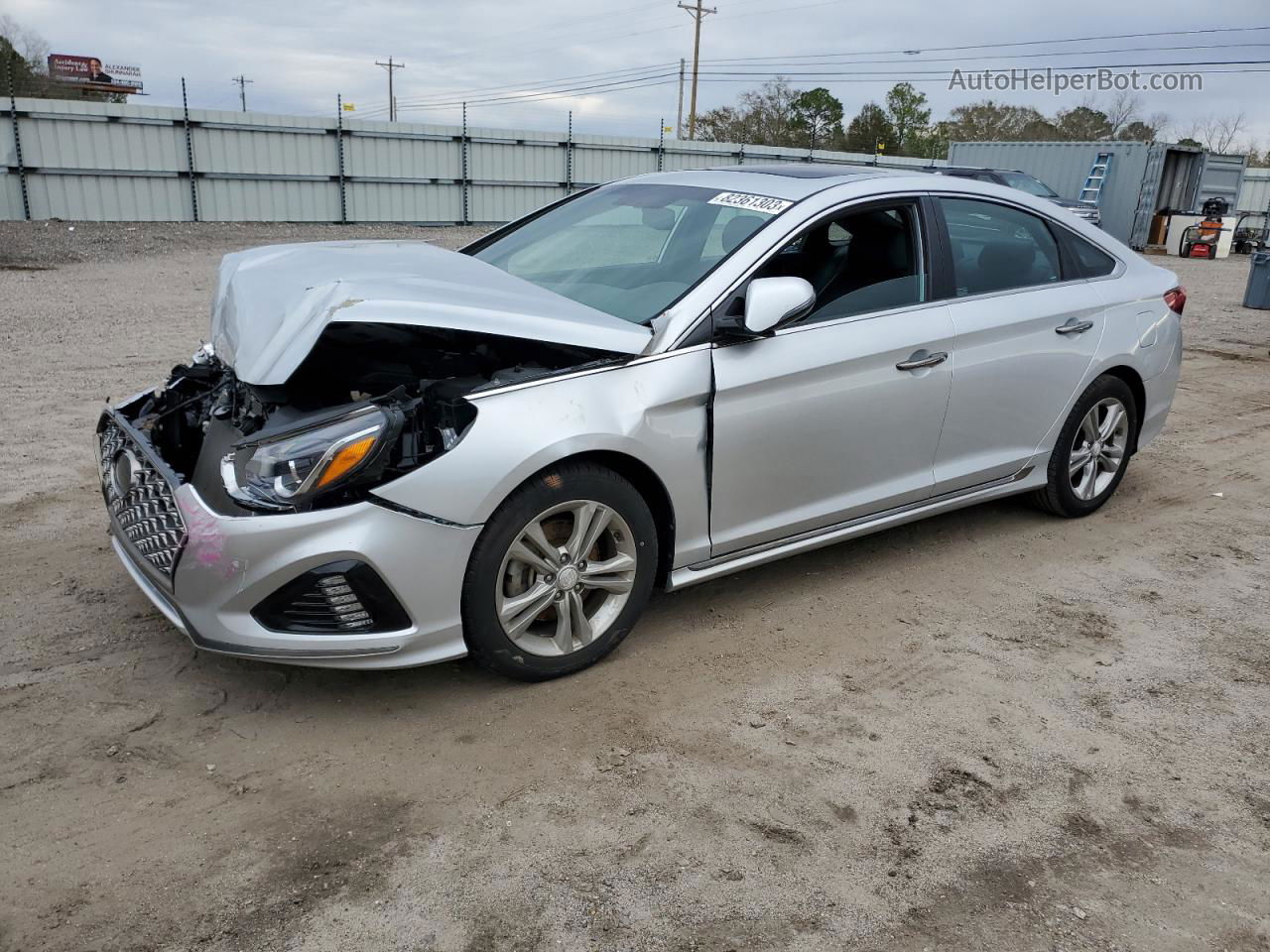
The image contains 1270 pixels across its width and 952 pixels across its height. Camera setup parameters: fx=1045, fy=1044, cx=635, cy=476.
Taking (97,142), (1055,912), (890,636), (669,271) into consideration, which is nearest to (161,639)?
(669,271)

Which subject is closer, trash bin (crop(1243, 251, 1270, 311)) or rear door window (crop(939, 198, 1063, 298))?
rear door window (crop(939, 198, 1063, 298))

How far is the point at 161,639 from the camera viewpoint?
3729 mm

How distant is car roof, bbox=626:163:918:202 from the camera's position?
4113 mm

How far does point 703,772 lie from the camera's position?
3.06 metres

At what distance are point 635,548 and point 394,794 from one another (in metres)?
1.11

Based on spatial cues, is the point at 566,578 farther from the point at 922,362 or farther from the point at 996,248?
the point at 996,248

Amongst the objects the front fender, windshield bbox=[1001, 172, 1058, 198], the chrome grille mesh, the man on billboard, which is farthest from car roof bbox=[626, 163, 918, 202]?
the man on billboard

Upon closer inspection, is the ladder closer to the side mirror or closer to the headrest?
the headrest

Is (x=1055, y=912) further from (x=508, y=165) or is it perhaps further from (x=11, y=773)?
(x=508, y=165)

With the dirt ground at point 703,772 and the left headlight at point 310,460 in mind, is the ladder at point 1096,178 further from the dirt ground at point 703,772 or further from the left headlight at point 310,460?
the left headlight at point 310,460

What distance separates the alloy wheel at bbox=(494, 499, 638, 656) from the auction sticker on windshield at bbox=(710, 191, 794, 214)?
138cm

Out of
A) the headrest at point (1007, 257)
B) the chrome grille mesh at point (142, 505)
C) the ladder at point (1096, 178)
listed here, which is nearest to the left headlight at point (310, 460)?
the chrome grille mesh at point (142, 505)

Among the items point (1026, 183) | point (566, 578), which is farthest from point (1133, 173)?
point (566, 578)

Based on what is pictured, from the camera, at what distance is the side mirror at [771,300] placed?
11.6 feet
